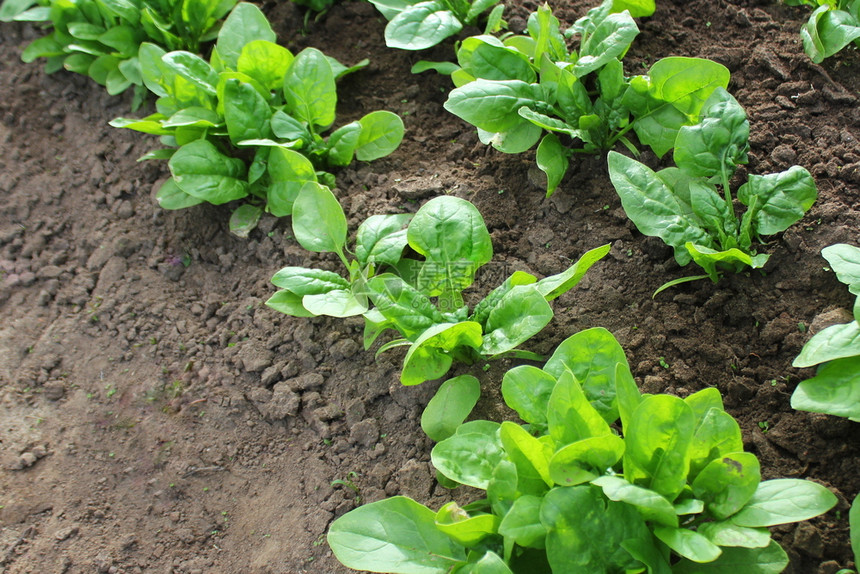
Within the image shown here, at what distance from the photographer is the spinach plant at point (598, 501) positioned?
1.50 metres

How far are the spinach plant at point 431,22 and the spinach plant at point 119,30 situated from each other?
3.02ft

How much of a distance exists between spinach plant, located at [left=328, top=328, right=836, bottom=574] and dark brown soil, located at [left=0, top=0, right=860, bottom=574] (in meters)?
0.23

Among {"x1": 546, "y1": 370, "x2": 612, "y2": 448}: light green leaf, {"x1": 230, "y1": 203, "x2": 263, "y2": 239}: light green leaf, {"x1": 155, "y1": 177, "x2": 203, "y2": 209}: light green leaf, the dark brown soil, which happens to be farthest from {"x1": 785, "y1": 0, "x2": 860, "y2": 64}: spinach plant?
{"x1": 155, "y1": 177, "x2": 203, "y2": 209}: light green leaf

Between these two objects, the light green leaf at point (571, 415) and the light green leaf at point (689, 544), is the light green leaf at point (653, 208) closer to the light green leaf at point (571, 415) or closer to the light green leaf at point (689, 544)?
the light green leaf at point (571, 415)

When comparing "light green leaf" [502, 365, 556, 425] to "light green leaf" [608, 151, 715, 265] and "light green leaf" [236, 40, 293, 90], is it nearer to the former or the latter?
"light green leaf" [608, 151, 715, 265]

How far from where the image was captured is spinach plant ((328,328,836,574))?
150 cm

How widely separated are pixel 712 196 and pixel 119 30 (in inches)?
101

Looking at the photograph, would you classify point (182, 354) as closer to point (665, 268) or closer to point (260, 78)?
point (260, 78)

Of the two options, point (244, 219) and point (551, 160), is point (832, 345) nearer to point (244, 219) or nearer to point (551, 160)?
point (551, 160)

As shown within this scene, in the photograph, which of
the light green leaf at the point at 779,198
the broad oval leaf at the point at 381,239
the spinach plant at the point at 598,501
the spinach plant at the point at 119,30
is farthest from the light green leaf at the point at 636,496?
the spinach plant at the point at 119,30

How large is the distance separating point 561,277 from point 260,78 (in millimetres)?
1504

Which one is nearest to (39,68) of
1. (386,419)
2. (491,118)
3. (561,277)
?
Answer: (491,118)

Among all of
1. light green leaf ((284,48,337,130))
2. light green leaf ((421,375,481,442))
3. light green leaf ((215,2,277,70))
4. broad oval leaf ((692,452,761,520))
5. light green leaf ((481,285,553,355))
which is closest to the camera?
broad oval leaf ((692,452,761,520))

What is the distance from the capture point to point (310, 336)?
7.72 ft
